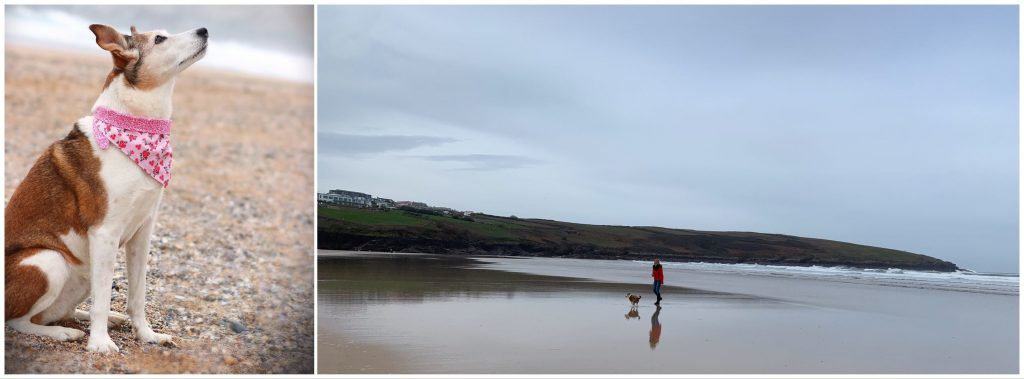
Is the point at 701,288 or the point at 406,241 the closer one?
the point at 701,288

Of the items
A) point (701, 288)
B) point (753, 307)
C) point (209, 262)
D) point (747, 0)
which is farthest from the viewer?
point (701, 288)

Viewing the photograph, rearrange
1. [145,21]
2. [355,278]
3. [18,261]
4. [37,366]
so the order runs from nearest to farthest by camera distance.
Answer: [18,261]
[37,366]
[145,21]
[355,278]

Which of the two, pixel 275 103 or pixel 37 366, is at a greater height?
pixel 275 103

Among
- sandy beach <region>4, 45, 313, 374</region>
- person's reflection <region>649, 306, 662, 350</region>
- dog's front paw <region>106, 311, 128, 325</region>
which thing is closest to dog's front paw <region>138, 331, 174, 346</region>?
sandy beach <region>4, 45, 313, 374</region>

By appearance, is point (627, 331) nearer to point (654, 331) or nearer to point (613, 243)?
point (654, 331)

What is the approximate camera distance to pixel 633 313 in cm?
830

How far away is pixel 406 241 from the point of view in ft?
71.5

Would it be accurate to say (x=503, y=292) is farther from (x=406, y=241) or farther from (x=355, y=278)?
(x=406, y=241)

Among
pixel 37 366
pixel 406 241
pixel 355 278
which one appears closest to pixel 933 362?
pixel 37 366

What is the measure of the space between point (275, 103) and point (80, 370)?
6.85 meters

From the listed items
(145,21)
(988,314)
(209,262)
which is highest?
(145,21)

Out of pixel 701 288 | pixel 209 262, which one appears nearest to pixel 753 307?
pixel 701 288

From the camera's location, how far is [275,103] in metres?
9.94

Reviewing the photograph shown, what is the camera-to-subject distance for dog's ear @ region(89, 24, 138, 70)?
321cm
